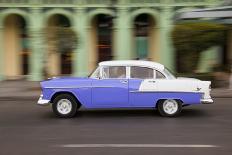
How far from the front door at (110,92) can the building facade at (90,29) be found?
942cm

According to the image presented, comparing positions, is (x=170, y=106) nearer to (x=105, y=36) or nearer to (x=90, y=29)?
(x=90, y=29)

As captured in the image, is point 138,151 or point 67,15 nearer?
point 138,151

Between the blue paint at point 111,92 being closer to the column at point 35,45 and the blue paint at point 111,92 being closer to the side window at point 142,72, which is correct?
the side window at point 142,72

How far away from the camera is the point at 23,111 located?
15.1m

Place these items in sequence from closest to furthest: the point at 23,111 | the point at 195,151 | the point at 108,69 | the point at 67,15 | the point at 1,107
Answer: the point at 195,151, the point at 108,69, the point at 23,111, the point at 1,107, the point at 67,15

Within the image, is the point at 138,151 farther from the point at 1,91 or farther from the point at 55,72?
the point at 55,72

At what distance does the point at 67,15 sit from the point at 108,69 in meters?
10.9

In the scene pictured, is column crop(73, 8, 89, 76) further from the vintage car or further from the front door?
the front door

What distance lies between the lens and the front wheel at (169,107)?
1333 centimetres

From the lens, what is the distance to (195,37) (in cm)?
1944

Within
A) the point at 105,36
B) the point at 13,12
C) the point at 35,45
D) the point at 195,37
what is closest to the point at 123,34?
the point at 105,36

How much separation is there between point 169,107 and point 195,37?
6.63 meters

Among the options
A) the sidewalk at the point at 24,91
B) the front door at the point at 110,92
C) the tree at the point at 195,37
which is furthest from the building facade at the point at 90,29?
the front door at the point at 110,92

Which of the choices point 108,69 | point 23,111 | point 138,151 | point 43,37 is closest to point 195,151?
point 138,151
